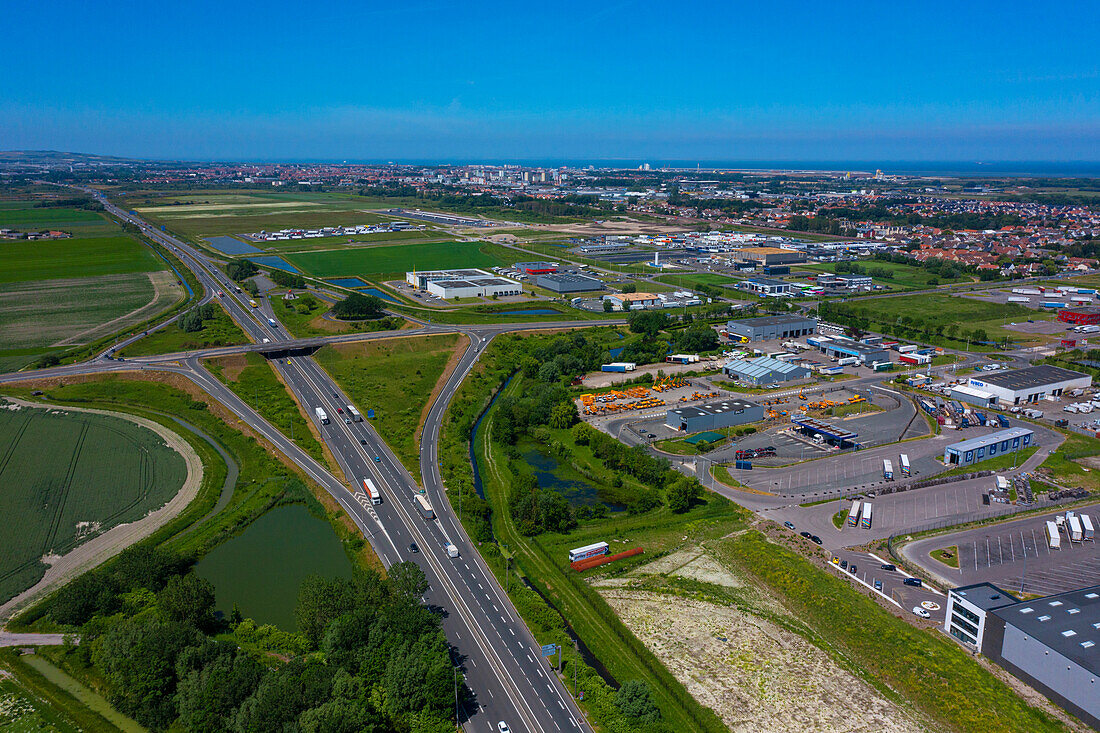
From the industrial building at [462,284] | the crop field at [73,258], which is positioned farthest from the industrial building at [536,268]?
the crop field at [73,258]

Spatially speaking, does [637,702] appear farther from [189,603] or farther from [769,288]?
[769,288]

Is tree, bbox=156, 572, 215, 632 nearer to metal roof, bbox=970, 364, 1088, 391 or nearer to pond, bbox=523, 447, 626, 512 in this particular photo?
pond, bbox=523, 447, 626, 512

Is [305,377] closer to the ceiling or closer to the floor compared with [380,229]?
closer to the floor

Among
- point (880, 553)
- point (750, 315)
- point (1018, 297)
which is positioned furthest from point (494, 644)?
point (1018, 297)

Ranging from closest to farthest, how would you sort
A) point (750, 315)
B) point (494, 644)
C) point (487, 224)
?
1. point (494, 644)
2. point (750, 315)
3. point (487, 224)

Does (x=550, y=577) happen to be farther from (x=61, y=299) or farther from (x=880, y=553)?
(x=61, y=299)

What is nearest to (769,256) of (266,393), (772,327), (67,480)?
(772,327)
